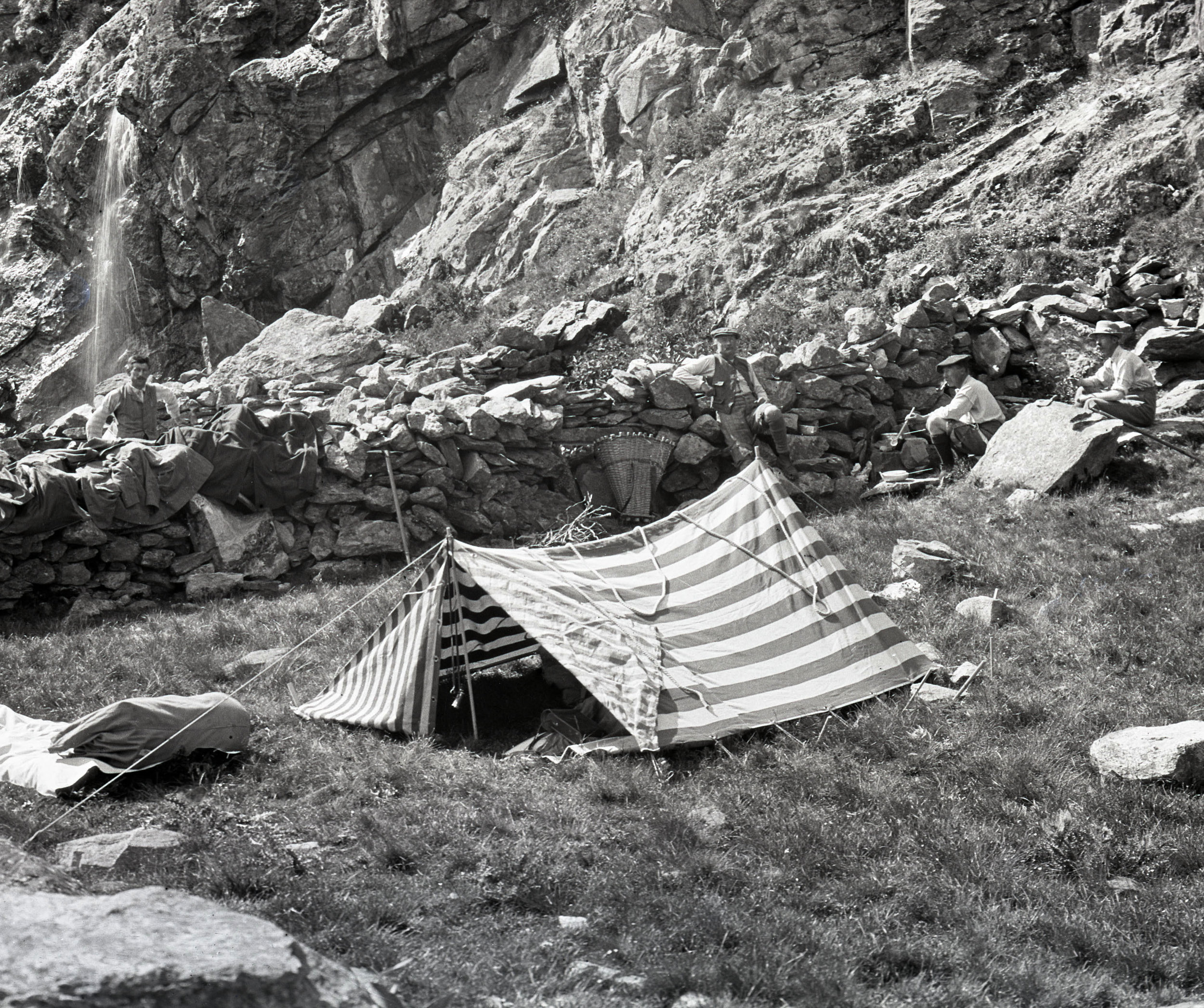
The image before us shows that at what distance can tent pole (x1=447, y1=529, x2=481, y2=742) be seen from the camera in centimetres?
677

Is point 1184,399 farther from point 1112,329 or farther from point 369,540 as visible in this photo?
point 369,540

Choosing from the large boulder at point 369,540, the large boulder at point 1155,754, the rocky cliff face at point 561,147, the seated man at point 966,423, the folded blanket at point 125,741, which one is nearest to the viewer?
the large boulder at point 1155,754

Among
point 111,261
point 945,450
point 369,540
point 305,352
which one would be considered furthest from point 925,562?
point 111,261

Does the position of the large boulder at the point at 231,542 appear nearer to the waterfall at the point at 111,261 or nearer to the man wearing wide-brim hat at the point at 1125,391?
the man wearing wide-brim hat at the point at 1125,391

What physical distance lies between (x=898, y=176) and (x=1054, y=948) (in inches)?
668

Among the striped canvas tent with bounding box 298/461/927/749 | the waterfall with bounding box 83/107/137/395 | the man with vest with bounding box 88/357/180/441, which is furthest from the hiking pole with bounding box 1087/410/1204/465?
the waterfall with bounding box 83/107/137/395

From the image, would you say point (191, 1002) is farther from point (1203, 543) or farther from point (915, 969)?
point (1203, 543)

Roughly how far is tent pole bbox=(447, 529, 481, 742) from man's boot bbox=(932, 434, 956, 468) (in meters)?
7.36

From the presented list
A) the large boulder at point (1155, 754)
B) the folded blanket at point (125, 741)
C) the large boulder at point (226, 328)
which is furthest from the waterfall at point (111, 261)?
the large boulder at point (1155, 754)

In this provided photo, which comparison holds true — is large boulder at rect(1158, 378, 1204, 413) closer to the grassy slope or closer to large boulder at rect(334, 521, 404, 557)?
the grassy slope

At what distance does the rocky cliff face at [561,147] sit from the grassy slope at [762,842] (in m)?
10.6

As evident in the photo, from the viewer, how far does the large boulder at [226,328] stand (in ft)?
76.1

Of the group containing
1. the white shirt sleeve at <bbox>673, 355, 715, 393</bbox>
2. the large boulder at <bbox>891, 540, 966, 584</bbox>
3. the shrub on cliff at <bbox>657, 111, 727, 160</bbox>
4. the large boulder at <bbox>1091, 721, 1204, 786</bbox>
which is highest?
the shrub on cliff at <bbox>657, 111, 727, 160</bbox>

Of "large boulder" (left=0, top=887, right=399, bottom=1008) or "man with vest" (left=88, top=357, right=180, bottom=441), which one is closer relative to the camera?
"large boulder" (left=0, top=887, right=399, bottom=1008)
